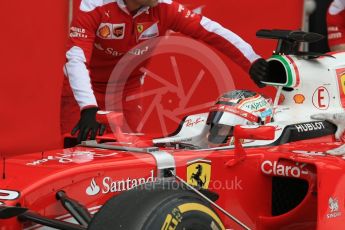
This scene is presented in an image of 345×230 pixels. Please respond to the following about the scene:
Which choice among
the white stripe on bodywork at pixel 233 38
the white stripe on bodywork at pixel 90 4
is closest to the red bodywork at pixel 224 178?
the white stripe on bodywork at pixel 233 38

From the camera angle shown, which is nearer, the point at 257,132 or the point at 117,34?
the point at 257,132

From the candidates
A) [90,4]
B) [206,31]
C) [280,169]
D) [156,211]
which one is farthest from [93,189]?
[206,31]

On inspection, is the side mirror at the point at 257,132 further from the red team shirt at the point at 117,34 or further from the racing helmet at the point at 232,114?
the red team shirt at the point at 117,34

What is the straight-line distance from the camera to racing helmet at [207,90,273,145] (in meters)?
3.74

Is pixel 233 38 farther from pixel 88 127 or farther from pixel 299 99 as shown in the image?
pixel 88 127

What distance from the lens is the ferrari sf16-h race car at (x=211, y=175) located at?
114 inches

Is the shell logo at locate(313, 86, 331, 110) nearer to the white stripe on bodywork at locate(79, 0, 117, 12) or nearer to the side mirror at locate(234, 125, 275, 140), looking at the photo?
the side mirror at locate(234, 125, 275, 140)

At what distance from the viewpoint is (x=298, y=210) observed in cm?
345

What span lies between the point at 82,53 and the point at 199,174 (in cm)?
118

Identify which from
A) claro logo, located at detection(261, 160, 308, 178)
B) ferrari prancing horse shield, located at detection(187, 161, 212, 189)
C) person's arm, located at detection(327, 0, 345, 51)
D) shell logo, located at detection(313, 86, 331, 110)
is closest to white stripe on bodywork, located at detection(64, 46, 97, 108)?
ferrari prancing horse shield, located at detection(187, 161, 212, 189)

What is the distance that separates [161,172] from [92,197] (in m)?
0.34

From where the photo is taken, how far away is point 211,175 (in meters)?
3.43

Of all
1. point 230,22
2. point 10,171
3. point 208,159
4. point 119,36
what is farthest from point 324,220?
point 230,22

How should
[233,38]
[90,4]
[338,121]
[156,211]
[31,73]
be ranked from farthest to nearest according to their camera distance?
[31,73]
[233,38]
[90,4]
[338,121]
[156,211]
